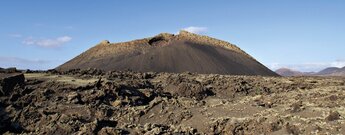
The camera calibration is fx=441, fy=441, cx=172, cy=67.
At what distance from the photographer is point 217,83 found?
1102 inches

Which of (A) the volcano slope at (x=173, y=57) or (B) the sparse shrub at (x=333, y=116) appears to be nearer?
(B) the sparse shrub at (x=333, y=116)

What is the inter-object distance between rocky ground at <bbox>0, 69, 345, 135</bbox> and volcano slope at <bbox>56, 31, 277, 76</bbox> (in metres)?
16.3

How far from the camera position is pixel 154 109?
18.7m

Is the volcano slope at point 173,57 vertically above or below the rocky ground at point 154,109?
above

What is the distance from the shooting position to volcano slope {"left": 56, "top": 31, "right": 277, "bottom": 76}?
143ft

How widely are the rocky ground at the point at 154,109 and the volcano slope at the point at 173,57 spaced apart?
640 inches

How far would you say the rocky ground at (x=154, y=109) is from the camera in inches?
575

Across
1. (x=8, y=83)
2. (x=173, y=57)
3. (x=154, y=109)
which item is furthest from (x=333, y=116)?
(x=173, y=57)

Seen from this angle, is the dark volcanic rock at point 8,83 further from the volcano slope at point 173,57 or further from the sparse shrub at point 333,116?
the volcano slope at point 173,57

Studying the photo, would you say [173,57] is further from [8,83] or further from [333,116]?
[333,116]

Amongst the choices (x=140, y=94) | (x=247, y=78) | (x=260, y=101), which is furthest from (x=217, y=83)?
(x=260, y=101)

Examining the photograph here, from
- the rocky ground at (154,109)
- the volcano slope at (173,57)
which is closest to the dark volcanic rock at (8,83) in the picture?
the rocky ground at (154,109)

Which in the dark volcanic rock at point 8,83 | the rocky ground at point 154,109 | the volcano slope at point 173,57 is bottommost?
the rocky ground at point 154,109

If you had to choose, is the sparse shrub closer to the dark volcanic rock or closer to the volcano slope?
the dark volcanic rock
